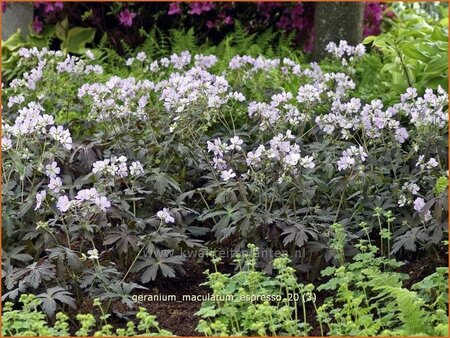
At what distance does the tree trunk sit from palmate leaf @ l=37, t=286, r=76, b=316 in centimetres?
376

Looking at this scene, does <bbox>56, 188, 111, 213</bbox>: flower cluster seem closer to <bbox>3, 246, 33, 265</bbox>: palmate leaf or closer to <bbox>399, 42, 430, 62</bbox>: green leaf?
<bbox>3, 246, 33, 265</bbox>: palmate leaf

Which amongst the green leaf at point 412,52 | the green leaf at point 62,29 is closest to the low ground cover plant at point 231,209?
the green leaf at point 412,52

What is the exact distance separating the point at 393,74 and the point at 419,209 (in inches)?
80.7

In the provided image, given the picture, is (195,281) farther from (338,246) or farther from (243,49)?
(243,49)

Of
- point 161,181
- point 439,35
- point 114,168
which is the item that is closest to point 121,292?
point 114,168

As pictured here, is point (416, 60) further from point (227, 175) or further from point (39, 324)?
point (39, 324)

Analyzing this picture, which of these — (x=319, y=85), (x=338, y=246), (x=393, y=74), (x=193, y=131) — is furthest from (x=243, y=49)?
(x=338, y=246)

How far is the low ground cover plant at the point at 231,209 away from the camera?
3.35 meters

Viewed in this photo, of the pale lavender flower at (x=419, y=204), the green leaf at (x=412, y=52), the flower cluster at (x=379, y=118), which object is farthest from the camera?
the green leaf at (x=412, y=52)

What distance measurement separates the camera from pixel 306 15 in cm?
747

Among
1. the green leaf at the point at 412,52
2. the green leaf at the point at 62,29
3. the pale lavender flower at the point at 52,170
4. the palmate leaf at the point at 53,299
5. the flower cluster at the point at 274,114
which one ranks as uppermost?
the green leaf at the point at 62,29

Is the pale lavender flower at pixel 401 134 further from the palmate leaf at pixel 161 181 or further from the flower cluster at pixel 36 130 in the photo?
the flower cluster at pixel 36 130

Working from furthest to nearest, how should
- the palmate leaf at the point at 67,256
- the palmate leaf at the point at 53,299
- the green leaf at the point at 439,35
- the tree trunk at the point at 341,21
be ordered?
the tree trunk at the point at 341,21, the green leaf at the point at 439,35, the palmate leaf at the point at 67,256, the palmate leaf at the point at 53,299

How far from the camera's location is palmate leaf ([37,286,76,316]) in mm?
3316
